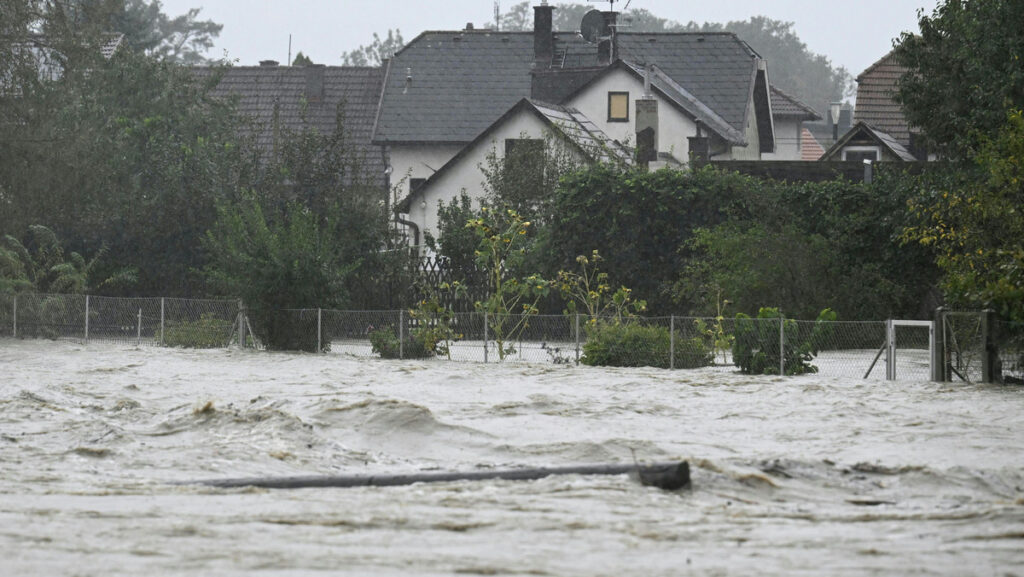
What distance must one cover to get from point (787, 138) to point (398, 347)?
40.9 meters

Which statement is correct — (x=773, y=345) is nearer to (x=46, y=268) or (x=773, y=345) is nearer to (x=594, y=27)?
(x=46, y=268)

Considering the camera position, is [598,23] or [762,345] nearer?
[762,345]

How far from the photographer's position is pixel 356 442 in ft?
54.4

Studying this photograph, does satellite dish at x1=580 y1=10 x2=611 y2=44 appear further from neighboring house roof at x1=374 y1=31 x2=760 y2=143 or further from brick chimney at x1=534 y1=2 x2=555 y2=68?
brick chimney at x1=534 y1=2 x2=555 y2=68

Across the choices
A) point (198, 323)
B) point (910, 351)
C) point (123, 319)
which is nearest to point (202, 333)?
point (198, 323)

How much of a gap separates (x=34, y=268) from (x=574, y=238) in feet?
41.2

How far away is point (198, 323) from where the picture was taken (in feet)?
105

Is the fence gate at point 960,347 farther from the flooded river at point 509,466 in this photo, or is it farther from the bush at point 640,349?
the bush at point 640,349

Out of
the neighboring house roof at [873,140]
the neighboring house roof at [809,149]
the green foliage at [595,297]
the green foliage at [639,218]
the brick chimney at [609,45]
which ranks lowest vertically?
the green foliage at [595,297]

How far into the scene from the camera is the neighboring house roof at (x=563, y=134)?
4169 centimetres

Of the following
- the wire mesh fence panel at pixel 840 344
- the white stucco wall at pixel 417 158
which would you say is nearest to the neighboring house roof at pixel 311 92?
the white stucco wall at pixel 417 158

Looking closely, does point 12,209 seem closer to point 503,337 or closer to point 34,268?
point 34,268

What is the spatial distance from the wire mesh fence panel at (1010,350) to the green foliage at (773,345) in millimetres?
2873

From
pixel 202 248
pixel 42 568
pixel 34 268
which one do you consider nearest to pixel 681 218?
pixel 202 248
